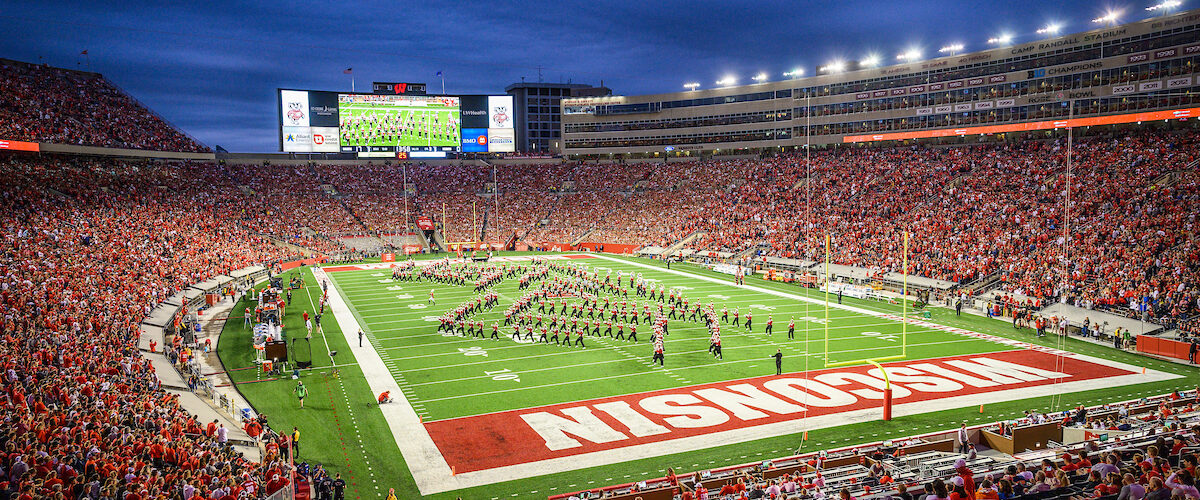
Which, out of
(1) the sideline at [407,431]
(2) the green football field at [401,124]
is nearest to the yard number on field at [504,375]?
(1) the sideline at [407,431]

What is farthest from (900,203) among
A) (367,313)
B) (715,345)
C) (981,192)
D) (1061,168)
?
(367,313)

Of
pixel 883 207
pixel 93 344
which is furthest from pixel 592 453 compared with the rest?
pixel 883 207

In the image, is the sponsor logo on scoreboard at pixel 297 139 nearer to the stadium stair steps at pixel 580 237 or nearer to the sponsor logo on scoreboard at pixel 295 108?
the sponsor logo on scoreboard at pixel 295 108

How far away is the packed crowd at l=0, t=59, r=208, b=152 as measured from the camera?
118 ft

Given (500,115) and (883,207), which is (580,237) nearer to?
(500,115)

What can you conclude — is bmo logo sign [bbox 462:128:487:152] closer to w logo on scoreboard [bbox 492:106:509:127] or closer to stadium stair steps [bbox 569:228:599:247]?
w logo on scoreboard [bbox 492:106:509:127]

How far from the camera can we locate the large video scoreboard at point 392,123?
179 ft

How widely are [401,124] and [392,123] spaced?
0.69 meters

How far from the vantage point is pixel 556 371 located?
805 inches

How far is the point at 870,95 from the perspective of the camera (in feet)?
171

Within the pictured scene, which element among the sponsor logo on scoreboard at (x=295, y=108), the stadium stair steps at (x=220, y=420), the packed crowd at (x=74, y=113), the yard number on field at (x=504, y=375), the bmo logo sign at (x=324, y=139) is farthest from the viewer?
the bmo logo sign at (x=324, y=139)

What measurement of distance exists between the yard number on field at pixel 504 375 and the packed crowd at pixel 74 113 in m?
27.8

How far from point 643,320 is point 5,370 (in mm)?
19262

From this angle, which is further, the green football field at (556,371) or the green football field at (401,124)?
the green football field at (401,124)
